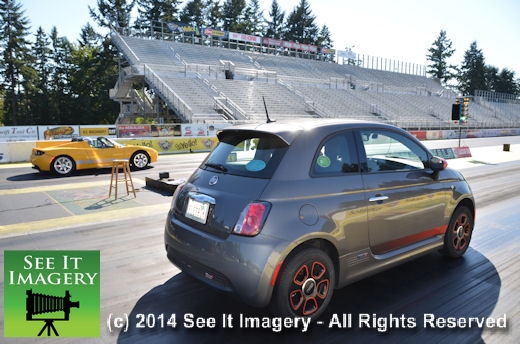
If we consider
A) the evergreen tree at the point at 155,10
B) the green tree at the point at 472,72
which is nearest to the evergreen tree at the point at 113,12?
the evergreen tree at the point at 155,10

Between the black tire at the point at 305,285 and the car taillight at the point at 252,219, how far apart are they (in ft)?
1.34

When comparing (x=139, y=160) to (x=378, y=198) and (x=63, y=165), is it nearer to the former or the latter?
(x=63, y=165)

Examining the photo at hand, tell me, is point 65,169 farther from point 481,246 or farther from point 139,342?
point 481,246

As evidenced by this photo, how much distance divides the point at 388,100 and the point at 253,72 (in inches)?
801

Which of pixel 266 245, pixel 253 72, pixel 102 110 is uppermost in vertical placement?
pixel 253 72

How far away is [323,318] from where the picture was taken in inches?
132

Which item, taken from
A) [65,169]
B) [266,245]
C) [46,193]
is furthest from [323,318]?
[65,169]

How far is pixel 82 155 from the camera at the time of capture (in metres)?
12.6

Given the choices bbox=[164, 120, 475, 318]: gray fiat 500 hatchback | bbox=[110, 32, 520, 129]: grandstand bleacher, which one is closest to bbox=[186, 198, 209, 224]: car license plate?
bbox=[164, 120, 475, 318]: gray fiat 500 hatchback

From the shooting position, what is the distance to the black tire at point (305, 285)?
302cm

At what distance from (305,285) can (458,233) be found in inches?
104

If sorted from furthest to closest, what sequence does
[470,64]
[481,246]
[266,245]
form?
[470,64] → [481,246] → [266,245]

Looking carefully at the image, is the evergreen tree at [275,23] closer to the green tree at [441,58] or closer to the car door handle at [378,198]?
the green tree at [441,58]

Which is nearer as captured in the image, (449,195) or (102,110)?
(449,195)
